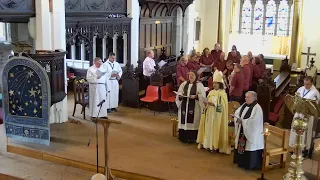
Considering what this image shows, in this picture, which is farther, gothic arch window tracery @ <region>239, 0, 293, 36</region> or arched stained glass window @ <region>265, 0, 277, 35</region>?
arched stained glass window @ <region>265, 0, 277, 35</region>

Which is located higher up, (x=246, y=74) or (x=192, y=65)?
(x=192, y=65)

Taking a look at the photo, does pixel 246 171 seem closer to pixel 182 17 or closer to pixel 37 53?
pixel 37 53

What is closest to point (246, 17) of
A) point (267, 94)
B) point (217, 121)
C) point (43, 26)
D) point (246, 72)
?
point (246, 72)

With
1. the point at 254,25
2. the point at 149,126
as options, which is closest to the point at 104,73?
the point at 149,126

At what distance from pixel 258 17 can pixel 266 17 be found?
38 centimetres

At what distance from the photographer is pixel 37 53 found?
9898 millimetres

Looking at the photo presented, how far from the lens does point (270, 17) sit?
21.1 m

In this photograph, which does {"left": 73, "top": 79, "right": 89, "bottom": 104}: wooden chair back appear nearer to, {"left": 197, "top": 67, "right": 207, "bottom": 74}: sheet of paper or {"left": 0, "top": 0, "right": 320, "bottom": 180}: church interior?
{"left": 0, "top": 0, "right": 320, "bottom": 180}: church interior

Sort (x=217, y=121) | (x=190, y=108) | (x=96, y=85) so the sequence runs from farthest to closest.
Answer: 1. (x=96, y=85)
2. (x=190, y=108)
3. (x=217, y=121)

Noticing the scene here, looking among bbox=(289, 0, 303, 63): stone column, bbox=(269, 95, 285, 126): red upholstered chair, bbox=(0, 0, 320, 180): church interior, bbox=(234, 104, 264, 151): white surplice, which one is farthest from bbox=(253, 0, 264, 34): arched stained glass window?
bbox=(234, 104, 264, 151): white surplice

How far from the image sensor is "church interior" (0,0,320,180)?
8.45m

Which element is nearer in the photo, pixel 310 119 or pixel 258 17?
pixel 310 119

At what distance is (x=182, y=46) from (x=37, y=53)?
991cm

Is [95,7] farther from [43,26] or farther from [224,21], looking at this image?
[224,21]
